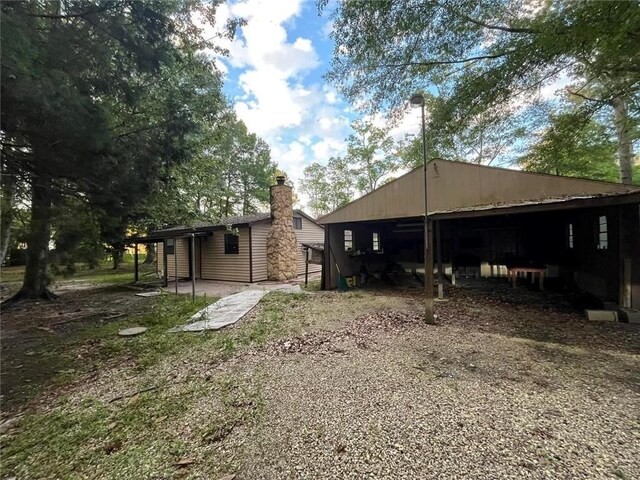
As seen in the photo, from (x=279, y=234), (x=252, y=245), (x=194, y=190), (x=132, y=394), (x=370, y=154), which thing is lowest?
(x=132, y=394)

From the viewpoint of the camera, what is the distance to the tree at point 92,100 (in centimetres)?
333

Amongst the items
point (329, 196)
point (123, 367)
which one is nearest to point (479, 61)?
point (123, 367)

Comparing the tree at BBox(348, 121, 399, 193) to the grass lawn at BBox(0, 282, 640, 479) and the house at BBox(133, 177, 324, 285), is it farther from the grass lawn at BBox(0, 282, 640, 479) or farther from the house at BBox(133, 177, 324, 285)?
the grass lawn at BBox(0, 282, 640, 479)

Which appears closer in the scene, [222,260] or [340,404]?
[340,404]

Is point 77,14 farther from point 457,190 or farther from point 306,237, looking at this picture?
point 306,237

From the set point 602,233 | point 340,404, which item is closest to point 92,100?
point 340,404

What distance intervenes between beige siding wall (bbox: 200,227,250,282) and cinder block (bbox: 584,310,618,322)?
35.7 feet

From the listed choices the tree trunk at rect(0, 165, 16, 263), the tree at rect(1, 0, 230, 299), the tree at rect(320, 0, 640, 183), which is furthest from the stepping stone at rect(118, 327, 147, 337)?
the tree at rect(320, 0, 640, 183)

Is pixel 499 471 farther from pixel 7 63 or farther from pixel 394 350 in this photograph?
pixel 7 63

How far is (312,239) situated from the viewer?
16.5m

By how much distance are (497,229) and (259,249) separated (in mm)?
9387

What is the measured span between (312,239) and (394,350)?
12.7 meters

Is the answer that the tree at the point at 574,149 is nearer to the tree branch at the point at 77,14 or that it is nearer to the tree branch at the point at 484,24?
the tree branch at the point at 484,24

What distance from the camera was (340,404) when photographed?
8.80 ft
